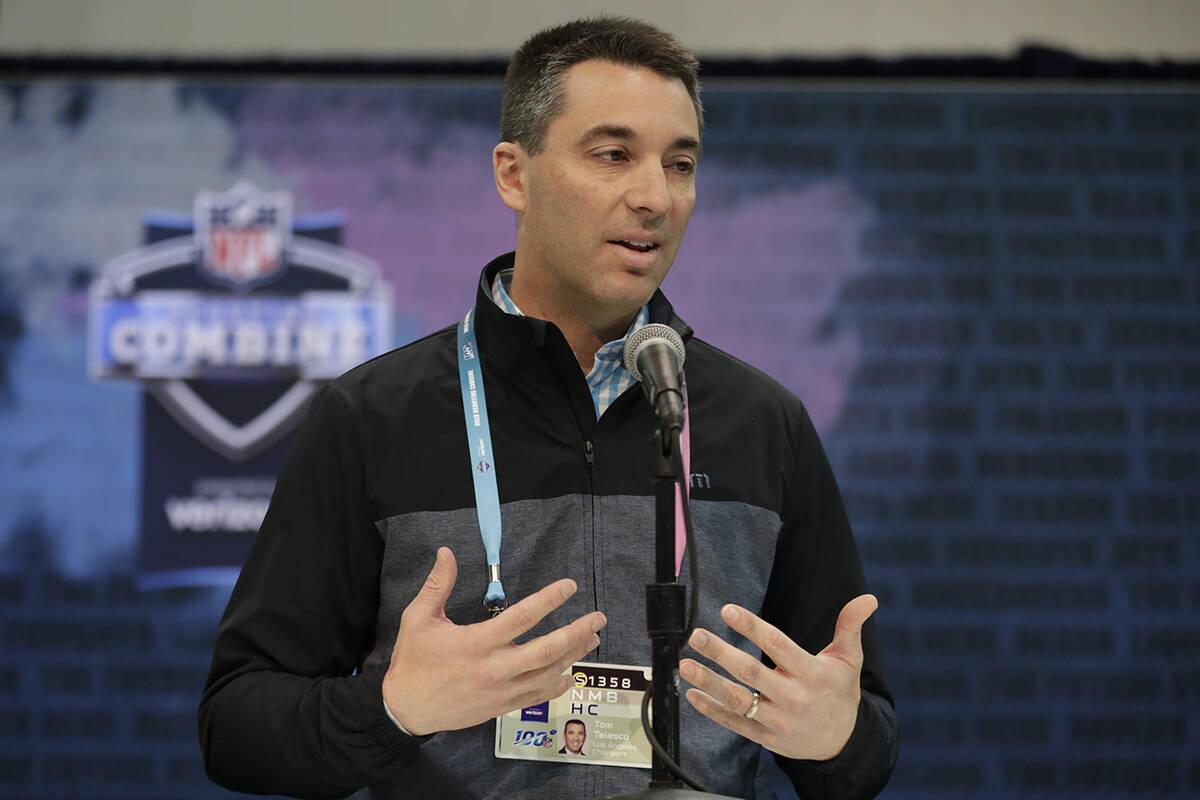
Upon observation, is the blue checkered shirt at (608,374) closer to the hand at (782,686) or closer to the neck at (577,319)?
the neck at (577,319)

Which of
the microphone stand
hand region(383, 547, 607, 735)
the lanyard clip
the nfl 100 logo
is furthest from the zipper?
the nfl 100 logo

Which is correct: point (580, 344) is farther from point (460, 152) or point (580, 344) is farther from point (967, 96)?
point (967, 96)

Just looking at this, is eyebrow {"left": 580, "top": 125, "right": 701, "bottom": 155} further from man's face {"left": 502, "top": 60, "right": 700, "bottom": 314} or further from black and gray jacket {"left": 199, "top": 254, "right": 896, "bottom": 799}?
black and gray jacket {"left": 199, "top": 254, "right": 896, "bottom": 799}

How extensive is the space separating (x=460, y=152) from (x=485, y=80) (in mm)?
253

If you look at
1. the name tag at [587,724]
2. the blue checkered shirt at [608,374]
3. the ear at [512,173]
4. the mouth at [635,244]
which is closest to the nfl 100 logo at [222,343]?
the ear at [512,173]

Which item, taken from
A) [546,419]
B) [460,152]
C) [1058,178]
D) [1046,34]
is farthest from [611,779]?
[1046,34]

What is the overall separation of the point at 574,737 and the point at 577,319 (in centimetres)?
62

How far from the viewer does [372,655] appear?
1.54m

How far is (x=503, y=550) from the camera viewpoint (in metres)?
1.54

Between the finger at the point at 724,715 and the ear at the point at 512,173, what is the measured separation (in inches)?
33.6

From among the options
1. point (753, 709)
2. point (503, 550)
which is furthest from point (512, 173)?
point (753, 709)

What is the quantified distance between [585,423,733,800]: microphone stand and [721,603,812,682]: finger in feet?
0.28

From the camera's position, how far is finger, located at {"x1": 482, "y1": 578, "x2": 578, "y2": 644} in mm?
1171

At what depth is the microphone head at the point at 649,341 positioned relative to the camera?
1.23 metres
